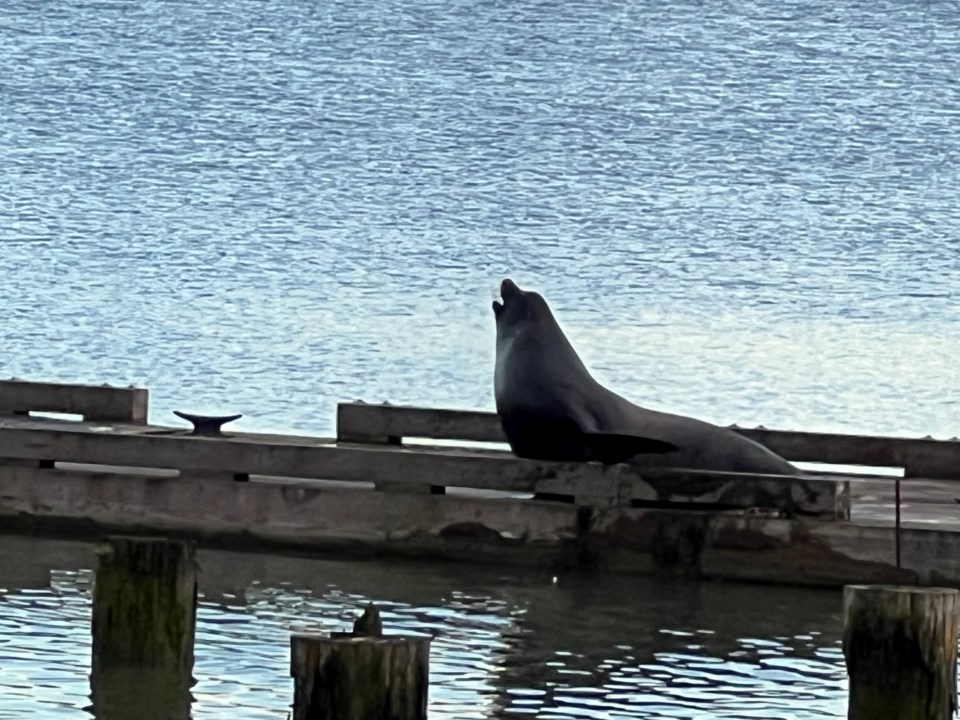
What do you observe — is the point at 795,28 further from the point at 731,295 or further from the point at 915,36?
the point at 731,295

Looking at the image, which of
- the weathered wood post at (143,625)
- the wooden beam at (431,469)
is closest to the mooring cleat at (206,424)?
the wooden beam at (431,469)

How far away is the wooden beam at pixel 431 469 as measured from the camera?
13344mm

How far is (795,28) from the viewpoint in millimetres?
59438

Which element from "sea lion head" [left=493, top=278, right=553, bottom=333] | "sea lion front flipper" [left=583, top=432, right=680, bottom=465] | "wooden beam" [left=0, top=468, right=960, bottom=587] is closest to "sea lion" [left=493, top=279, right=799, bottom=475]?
"sea lion front flipper" [left=583, top=432, right=680, bottom=465]

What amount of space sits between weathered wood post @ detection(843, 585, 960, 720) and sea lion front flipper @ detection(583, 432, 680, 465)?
464cm

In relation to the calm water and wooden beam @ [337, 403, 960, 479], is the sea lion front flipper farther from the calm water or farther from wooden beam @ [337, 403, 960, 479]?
wooden beam @ [337, 403, 960, 479]

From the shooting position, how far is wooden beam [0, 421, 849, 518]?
13344 mm

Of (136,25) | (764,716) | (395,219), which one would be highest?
(136,25)

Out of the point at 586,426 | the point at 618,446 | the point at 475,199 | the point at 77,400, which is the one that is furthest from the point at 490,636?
the point at 475,199

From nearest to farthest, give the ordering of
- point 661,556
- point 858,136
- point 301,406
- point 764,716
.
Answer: point 764,716
point 661,556
point 301,406
point 858,136

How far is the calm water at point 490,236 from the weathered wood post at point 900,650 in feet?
4.46

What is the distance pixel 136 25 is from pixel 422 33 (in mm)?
6095

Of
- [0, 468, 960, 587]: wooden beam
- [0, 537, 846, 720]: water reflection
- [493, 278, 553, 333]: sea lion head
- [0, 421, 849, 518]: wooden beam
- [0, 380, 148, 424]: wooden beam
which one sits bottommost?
[0, 537, 846, 720]: water reflection

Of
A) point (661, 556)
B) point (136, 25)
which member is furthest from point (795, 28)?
point (661, 556)
